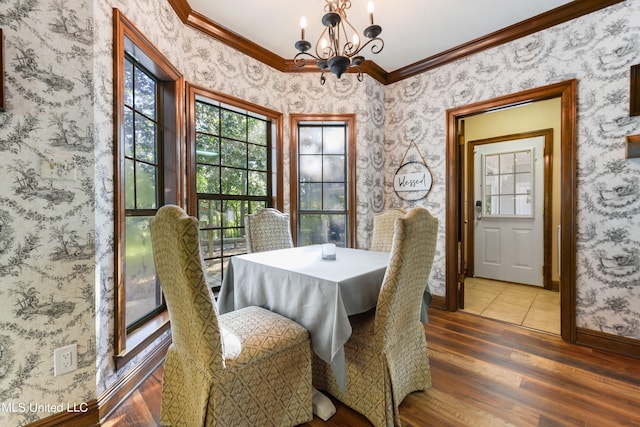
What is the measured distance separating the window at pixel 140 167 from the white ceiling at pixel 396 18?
2.47ft

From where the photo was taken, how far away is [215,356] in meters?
1.10

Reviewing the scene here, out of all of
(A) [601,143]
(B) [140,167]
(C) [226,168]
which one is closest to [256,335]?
(B) [140,167]

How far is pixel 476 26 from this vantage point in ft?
8.20

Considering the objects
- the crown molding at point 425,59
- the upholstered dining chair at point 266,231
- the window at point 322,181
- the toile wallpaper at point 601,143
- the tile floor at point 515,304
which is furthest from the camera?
the window at point 322,181

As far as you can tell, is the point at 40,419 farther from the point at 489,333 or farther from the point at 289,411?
the point at 489,333

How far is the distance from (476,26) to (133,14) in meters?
2.69

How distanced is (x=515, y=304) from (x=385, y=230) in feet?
6.39

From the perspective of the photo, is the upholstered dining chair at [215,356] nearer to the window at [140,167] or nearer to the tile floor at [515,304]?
the window at [140,167]

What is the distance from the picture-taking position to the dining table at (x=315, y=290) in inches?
51.5

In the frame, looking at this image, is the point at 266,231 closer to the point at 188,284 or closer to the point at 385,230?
the point at 385,230

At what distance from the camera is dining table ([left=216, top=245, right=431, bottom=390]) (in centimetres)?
131

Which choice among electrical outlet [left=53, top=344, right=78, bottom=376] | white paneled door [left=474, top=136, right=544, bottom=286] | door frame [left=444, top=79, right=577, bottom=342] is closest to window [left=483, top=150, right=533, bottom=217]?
white paneled door [left=474, top=136, right=544, bottom=286]

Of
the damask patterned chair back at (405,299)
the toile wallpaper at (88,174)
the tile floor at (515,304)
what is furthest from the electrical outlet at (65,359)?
the tile floor at (515,304)

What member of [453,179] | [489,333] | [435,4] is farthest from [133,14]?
[489,333]
